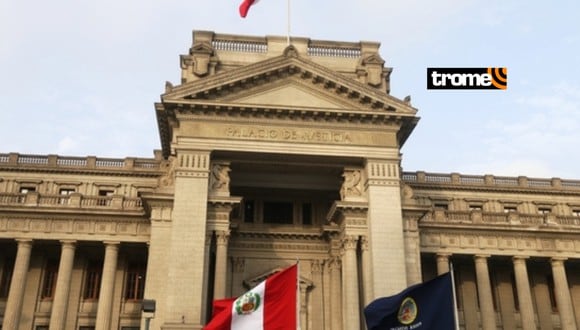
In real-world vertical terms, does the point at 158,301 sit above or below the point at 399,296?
above

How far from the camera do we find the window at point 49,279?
42656 mm

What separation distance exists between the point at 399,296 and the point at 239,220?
27.0 meters

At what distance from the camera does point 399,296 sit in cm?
1767

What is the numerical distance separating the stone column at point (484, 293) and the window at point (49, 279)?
2957 centimetres

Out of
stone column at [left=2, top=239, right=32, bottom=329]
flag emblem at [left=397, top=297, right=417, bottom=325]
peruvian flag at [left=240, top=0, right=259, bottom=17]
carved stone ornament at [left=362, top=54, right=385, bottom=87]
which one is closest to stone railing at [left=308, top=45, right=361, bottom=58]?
carved stone ornament at [left=362, top=54, right=385, bottom=87]

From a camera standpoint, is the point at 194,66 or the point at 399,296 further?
the point at 194,66

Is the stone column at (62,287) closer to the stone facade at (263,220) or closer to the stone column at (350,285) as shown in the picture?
the stone facade at (263,220)

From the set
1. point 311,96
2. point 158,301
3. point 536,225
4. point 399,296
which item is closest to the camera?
point 399,296

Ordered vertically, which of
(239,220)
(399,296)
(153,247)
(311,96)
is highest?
(311,96)

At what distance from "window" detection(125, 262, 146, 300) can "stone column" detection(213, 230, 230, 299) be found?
29.4 ft

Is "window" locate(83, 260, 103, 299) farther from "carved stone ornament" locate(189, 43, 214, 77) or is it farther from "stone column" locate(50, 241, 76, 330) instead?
"carved stone ornament" locate(189, 43, 214, 77)

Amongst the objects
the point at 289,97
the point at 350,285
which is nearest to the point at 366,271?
the point at 350,285

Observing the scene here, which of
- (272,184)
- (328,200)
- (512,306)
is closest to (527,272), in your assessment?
(512,306)

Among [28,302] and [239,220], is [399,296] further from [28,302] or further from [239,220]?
[28,302]
